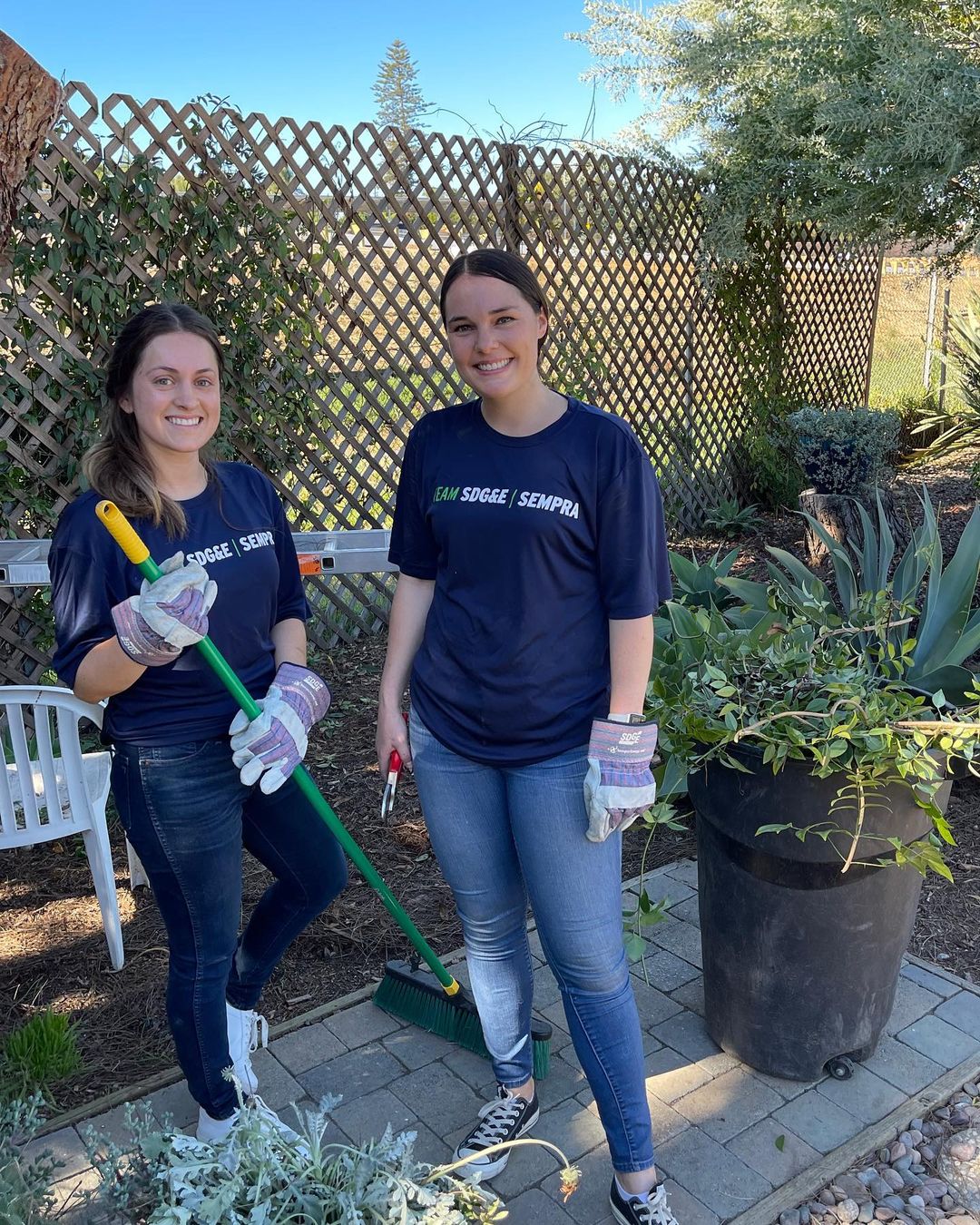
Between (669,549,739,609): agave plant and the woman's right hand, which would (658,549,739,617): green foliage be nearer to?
(669,549,739,609): agave plant

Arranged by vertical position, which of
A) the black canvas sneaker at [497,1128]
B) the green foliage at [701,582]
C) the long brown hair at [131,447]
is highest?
the long brown hair at [131,447]

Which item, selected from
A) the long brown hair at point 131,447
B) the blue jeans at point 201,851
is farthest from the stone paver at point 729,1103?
the long brown hair at point 131,447

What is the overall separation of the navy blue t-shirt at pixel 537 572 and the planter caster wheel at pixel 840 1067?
123cm

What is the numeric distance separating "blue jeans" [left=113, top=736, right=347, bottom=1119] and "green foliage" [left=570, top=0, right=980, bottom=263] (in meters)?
4.88

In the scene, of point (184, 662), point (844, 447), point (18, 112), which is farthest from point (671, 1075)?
point (844, 447)

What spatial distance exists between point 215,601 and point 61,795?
128 centimetres

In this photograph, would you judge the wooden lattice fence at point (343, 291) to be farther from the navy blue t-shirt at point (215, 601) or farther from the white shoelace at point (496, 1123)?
the white shoelace at point (496, 1123)

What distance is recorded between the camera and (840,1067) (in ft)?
7.80

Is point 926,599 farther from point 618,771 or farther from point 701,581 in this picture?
point 618,771

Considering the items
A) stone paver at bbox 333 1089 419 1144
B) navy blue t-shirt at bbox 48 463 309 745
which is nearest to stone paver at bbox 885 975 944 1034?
stone paver at bbox 333 1089 419 1144

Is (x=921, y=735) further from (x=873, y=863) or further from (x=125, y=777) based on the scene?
(x=125, y=777)

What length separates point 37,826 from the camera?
2.74 meters

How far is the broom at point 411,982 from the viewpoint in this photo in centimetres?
192

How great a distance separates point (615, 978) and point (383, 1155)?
669mm
